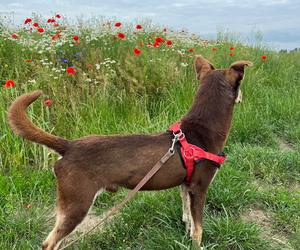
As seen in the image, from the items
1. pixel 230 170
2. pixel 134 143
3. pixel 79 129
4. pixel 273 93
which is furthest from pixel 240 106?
pixel 134 143

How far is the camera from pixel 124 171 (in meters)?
2.94

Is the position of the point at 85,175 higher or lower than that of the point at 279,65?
higher

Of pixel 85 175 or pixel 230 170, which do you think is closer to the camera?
pixel 85 175

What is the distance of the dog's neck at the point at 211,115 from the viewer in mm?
3281

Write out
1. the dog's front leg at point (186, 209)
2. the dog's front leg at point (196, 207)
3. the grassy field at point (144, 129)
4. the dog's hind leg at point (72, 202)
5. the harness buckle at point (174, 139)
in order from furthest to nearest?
the grassy field at point (144, 129), the dog's front leg at point (186, 209), the dog's front leg at point (196, 207), the harness buckle at point (174, 139), the dog's hind leg at point (72, 202)

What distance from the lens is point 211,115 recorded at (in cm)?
331

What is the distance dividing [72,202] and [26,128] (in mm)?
638

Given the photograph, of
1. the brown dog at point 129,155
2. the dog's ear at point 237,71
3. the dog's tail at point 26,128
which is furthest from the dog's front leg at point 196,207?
the dog's tail at point 26,128

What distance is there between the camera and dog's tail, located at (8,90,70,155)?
9.37ft

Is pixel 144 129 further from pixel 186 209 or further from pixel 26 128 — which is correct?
pixel 26 128

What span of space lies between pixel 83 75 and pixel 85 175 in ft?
11.3

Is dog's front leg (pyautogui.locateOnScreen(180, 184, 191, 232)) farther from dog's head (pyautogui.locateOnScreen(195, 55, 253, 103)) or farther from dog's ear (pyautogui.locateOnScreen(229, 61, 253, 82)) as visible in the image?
dog's ear (pyautogui.locateOnScreen(229, 61, 253, 82))

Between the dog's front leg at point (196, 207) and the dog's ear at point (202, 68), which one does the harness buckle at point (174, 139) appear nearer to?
the dog's front leg at point (196, 207)

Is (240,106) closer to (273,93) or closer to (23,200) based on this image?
(273,93)
